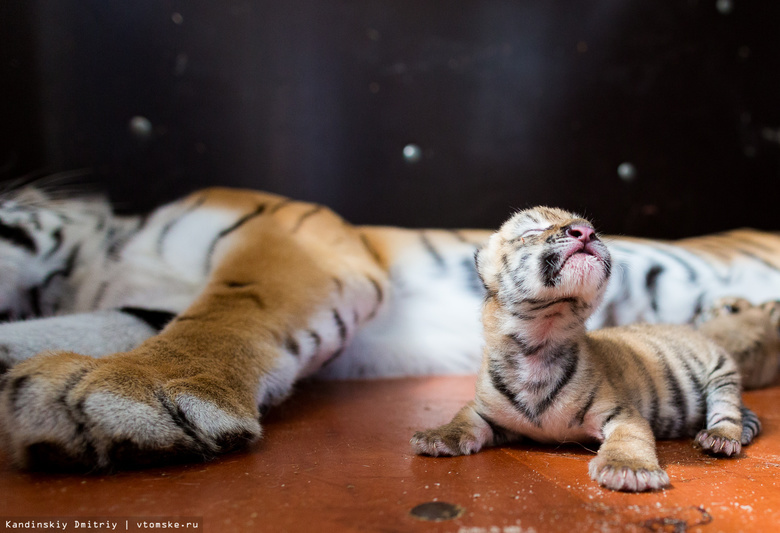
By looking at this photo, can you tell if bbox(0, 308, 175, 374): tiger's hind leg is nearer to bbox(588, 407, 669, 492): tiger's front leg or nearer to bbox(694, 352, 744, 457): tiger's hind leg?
bbox(588, 407, 669, 492): tiger's front leg

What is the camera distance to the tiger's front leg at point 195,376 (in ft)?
3.06

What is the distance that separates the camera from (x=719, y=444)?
104 centimetres

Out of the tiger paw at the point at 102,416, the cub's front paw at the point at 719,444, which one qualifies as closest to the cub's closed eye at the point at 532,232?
the cub's front paw at the point at 719,444

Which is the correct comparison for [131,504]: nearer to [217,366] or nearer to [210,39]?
[217,366]

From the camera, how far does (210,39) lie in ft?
6.56

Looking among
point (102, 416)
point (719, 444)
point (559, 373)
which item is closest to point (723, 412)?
point (719, 444)

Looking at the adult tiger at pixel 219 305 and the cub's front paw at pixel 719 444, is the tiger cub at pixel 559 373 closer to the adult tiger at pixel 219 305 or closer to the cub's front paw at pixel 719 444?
the cub's front paw at pixel 719 444

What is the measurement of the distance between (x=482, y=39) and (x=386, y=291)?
3.47 ft

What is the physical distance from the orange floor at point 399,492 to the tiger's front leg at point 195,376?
0.05 metres

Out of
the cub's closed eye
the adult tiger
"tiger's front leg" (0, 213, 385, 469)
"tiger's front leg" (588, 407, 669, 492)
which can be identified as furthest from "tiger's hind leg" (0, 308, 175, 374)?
"tiger's front leg" (588, 407, 669, 492)

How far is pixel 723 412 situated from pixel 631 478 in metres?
0.45

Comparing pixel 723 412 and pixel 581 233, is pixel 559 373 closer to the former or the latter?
pixel 581 233

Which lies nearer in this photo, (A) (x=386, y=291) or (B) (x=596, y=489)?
(B) (x=596, y=489)

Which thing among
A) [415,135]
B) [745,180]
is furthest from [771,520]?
[745,180]
